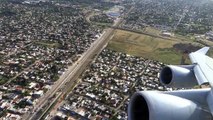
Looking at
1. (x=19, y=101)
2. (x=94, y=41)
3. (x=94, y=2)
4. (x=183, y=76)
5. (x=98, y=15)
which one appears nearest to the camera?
(x=183, y=76)

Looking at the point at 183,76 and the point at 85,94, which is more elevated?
the point at 183,76

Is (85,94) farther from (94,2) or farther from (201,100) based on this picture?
(94,2)

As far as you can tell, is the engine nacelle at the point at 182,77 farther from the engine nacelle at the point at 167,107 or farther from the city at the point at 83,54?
the city at the point at 83,54

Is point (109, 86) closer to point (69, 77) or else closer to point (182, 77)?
point (69, 77)

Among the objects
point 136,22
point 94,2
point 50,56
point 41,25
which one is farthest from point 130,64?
point 94,2

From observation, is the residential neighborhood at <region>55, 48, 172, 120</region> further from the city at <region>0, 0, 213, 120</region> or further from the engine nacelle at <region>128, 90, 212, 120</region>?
the engine nacelle at <region>128, 90, 212, 120</region>

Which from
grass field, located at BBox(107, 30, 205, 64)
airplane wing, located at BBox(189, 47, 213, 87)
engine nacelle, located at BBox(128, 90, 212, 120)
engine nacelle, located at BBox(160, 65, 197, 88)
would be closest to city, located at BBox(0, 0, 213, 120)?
grass field, located at BBox(107, 30, 205, 64)

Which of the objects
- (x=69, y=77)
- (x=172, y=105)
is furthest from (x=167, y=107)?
(x=69, y=77)
